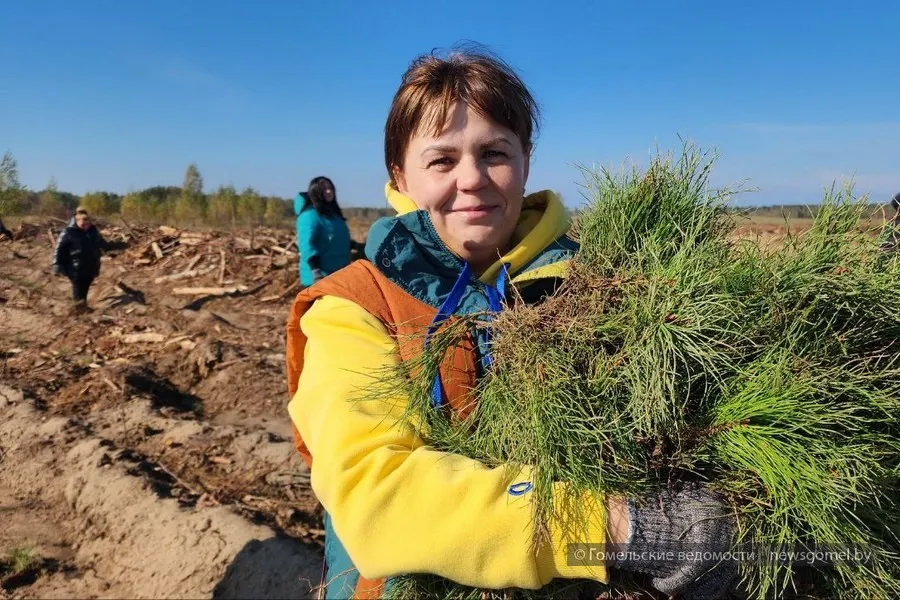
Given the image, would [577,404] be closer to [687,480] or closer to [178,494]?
[687,480]

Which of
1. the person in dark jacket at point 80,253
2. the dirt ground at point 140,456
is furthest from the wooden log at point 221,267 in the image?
the person in dark jacket at point 80,253

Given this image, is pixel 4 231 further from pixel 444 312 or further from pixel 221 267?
pixel 221 267

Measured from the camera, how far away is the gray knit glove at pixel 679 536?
3.55ft

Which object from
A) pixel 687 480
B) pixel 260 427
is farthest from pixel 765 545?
pixel 260 427

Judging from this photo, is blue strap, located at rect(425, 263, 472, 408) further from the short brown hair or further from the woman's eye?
the short brown hair

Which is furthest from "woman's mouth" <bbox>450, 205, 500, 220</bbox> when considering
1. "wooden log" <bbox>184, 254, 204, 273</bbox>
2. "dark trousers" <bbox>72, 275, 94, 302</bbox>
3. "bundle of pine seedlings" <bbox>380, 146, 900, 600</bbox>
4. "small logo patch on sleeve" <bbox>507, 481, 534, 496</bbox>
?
"wooden log" <bbox>184, 254, 204, 273</bbox>

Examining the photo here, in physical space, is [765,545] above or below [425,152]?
below

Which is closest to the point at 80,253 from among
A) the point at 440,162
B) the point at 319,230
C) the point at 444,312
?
the point at 319,230

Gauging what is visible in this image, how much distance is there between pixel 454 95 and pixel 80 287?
10.8 meters

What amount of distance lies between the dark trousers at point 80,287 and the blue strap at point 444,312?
1061 centimetres

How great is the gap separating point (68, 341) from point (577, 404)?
32.8 ft

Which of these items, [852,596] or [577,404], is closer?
[577,404]

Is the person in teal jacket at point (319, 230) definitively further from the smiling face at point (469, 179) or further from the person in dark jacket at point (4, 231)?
the smiling face at point (469, 179)

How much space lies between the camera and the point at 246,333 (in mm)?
10133
